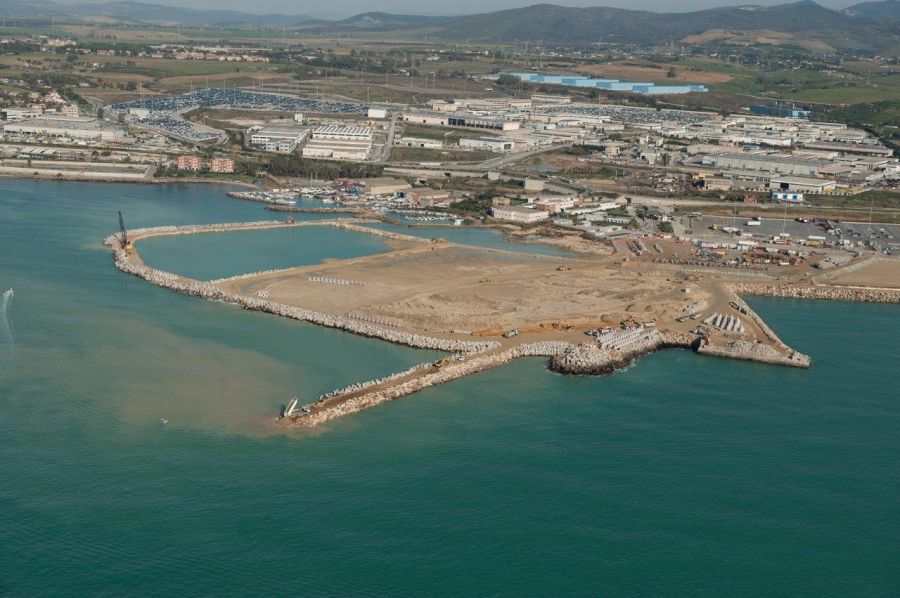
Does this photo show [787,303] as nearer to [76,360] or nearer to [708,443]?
[708,443]

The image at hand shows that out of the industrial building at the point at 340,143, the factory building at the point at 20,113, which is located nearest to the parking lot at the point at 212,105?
the factory building at the point at 20,113

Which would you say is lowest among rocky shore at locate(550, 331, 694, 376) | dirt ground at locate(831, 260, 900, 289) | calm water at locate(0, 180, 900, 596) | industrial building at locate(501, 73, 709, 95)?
calm water at locate(0, 180, 900, 596)

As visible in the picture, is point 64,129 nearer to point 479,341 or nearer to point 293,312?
point 293,312

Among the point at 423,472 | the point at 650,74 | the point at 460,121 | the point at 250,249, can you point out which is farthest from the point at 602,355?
the point at 650,74

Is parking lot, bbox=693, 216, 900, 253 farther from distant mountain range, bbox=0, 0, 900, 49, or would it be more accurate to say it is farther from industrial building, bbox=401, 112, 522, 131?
distant mountain range, bbox=0, 0, 900, 49

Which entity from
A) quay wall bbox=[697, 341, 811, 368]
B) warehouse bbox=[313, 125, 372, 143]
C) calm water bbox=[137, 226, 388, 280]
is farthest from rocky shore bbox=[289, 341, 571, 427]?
warehouse bbox=[313, 125, 372, 143]
